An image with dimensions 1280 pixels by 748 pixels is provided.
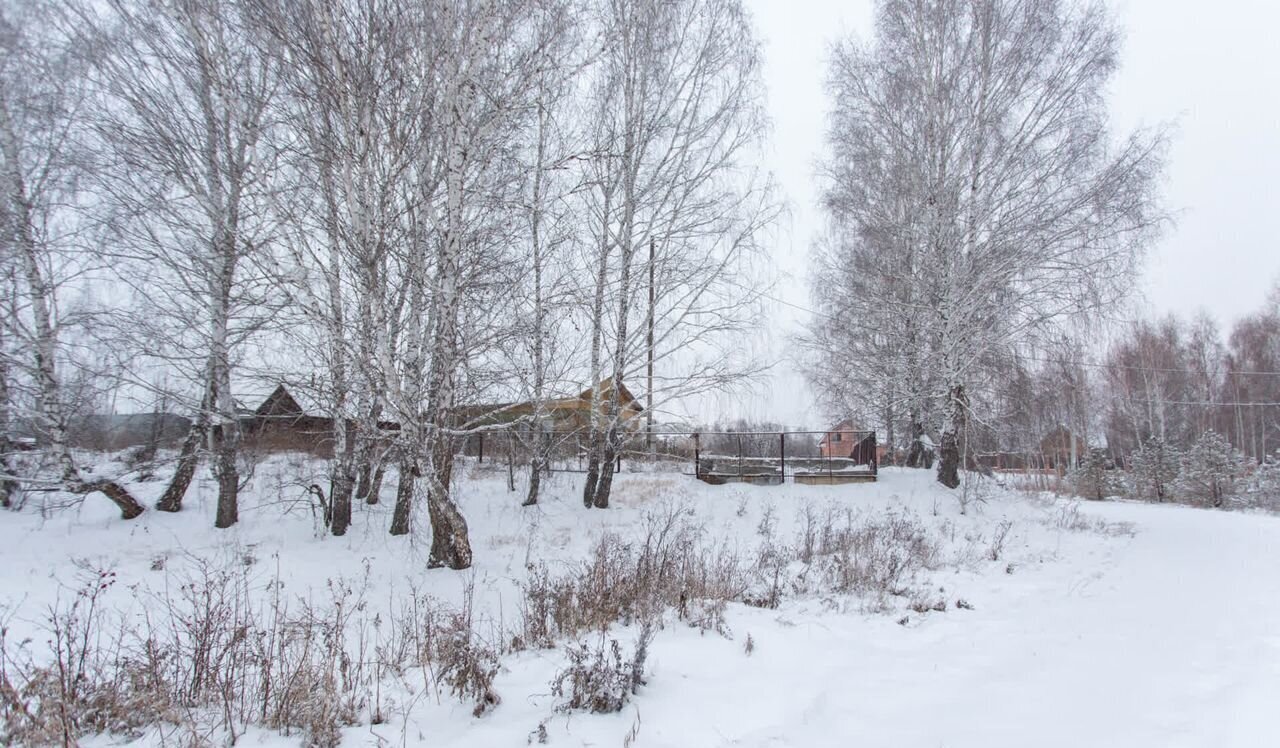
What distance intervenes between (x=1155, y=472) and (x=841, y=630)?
67.6 feet

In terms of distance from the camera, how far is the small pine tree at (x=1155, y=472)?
700 inches

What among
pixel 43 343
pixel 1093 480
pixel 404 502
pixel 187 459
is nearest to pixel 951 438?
pixel 404 502

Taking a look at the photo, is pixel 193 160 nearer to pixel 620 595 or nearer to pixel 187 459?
pixel 187 459

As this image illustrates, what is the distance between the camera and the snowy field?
2461 millimetres

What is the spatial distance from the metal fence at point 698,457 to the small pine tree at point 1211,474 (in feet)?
31.3

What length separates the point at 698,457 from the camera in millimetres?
12414

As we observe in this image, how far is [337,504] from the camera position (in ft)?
27.3

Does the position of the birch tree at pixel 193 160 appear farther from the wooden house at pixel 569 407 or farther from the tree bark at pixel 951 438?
the tree bark at pixel 951 438

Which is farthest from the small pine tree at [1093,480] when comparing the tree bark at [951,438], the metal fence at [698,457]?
the tree bark at [951,438]

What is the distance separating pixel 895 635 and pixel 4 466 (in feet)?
40.4

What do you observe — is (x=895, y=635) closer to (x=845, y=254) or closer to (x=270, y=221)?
(x=270, y=221)

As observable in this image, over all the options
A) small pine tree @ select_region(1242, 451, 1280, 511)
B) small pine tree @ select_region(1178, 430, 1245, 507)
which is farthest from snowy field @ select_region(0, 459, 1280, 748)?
small pine tree @ select_region(1178, 430, 1245, 507)

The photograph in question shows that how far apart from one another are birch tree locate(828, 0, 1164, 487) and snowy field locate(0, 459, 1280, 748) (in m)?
3.61

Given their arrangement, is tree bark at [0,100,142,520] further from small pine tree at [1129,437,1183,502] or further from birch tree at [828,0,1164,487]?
small pine tree at [1129,437,1183,502]
